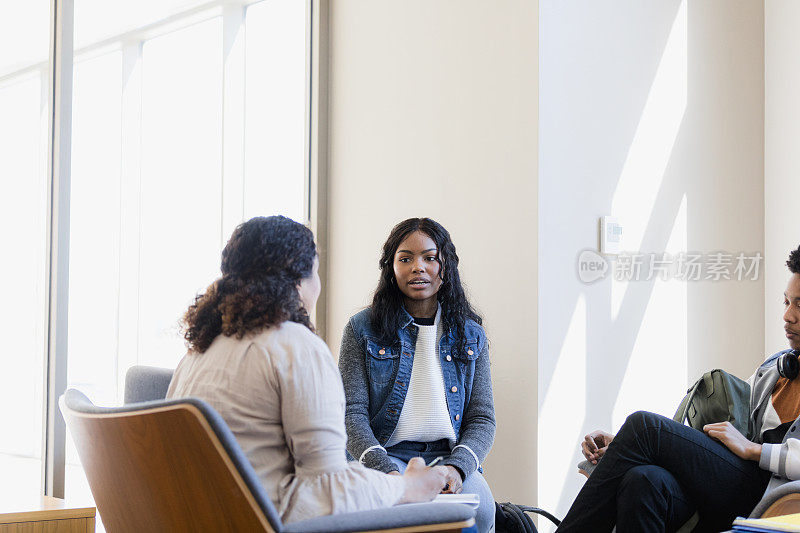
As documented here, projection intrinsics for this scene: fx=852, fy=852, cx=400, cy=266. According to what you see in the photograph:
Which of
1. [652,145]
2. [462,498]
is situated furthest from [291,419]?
[652,145]

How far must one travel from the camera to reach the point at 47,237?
2.74 m

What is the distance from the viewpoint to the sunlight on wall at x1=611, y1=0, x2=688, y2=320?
3.16 metres

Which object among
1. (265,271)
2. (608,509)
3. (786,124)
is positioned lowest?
(608,509)

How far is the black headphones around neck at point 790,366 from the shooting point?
8.11 ft

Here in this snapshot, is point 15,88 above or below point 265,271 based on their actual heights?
above

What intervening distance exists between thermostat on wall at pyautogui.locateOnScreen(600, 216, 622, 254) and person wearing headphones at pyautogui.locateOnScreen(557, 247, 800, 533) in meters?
0.69

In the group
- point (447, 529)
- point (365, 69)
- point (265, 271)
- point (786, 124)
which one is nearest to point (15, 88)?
point (365, 69)

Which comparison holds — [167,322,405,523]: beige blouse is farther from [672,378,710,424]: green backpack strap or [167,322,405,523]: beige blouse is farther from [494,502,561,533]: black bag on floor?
A: [672,378,710,424]: green backpack strap

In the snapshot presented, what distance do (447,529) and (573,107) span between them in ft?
6.11

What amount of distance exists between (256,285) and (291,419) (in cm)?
28

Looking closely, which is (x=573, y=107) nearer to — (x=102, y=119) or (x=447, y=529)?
(x=102, y=119)

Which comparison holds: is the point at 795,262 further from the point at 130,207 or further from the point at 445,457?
the point at 130,207

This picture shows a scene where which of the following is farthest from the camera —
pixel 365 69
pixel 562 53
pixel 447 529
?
pixel 365 69

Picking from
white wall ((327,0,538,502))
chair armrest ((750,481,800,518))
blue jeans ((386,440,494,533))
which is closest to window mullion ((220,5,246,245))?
white wall ((327,0,538,502))
